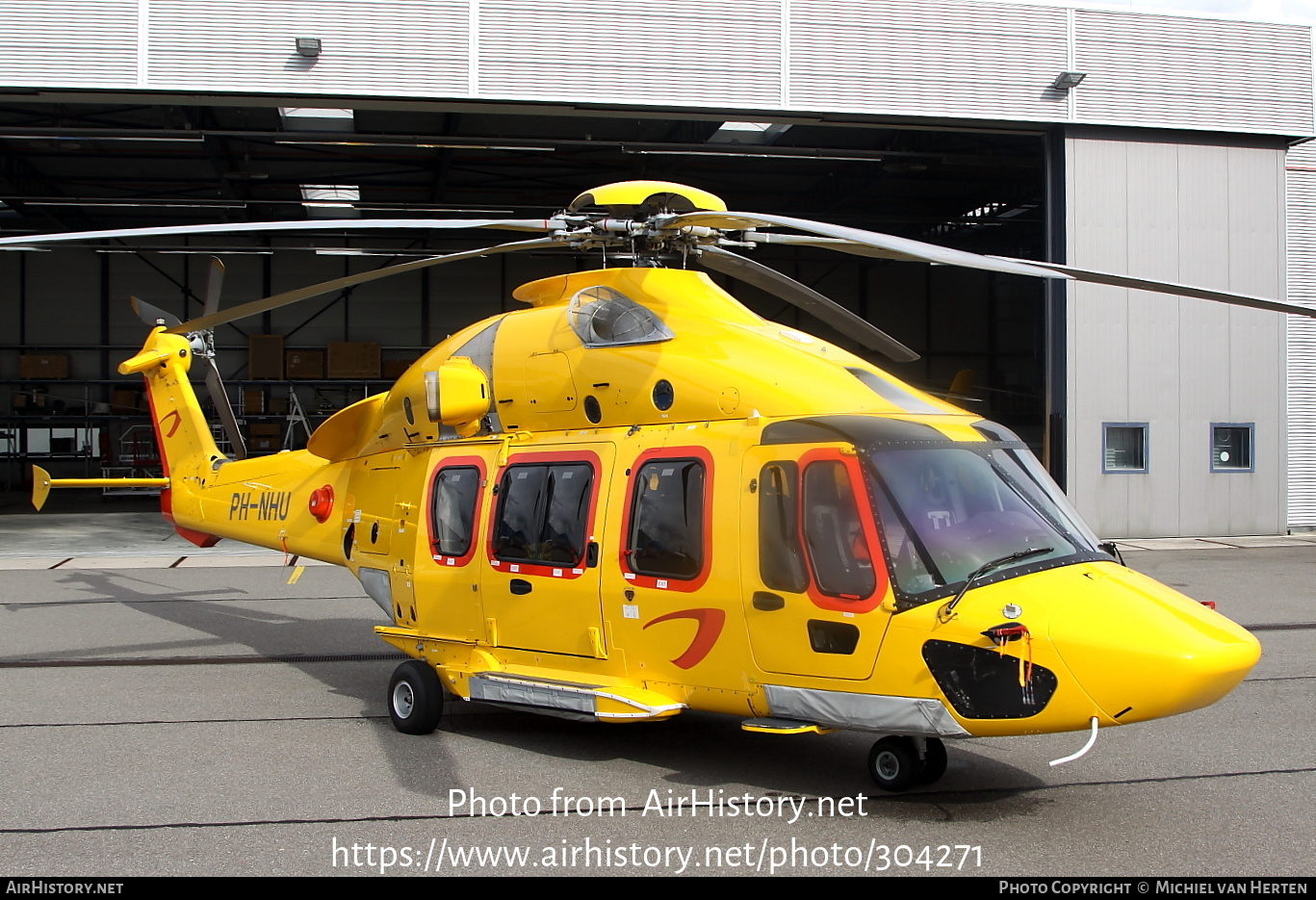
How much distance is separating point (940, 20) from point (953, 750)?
1470 cm

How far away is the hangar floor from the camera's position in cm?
529

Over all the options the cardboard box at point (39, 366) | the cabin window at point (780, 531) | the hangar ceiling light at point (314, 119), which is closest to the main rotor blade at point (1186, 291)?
the cabin window at point (780, 531)

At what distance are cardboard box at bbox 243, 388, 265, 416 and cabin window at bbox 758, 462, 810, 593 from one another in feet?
86.6

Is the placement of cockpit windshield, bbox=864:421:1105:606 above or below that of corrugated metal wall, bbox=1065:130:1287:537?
below

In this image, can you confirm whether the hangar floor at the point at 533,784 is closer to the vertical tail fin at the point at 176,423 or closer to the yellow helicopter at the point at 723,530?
the yellow helicopter at the point at 723,530

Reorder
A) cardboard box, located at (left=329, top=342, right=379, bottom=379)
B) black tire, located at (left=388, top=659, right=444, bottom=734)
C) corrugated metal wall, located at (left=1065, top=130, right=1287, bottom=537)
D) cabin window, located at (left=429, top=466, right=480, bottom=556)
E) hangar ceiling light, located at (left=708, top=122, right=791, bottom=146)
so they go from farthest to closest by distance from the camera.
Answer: cardboard box, located at (left=329, top=342, right=379, bottom=379)
hangar ceiling light, located at (left=708, top=122, right=791, bottom=146)
corrugated metal wall, located at (left=1065, top=130, right=1287, bottom=537)
cabin window, located at (left=429, top=466, right=480, bottom=556)
black tire, located at (left=388, top=659, right=444, bottom=734)

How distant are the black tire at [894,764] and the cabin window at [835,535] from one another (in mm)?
995

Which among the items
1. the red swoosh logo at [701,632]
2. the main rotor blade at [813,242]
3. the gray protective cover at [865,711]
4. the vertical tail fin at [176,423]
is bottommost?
the gray protective cover at [865,711]

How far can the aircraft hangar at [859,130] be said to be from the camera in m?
16.8

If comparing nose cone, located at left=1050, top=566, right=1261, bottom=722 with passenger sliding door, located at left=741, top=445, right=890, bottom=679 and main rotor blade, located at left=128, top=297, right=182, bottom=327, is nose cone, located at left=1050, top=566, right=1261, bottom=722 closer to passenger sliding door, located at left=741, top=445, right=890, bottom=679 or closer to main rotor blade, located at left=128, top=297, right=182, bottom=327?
passenger sliding door, located at left=741, top=445, right=890, bottom=679

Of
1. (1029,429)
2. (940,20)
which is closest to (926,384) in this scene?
(1029,429)

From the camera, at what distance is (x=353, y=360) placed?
3070cm

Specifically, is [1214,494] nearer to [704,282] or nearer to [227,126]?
[704,282]

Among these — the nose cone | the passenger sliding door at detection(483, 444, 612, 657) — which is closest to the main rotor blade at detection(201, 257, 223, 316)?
the passenger sliding door at detection(483, 444, 612, 657)
